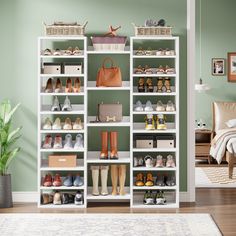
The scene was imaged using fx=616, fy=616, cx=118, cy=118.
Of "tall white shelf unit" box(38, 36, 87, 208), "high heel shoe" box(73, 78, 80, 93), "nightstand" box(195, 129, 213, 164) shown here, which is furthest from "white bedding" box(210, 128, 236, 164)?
"high heel shoe" box(73, 78, 80, 93)

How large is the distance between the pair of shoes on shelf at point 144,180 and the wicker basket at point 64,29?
167 centimetres

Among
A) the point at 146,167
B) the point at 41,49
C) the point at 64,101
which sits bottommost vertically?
the point at 146,167

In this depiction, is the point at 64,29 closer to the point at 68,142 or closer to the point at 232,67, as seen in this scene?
the point at 68,142

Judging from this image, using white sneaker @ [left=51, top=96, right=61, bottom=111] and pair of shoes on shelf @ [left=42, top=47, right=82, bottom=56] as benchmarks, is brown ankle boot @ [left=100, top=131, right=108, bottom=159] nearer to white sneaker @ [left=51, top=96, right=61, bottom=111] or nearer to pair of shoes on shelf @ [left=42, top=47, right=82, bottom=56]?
white sneaker @ [left=51, top=96, right=61, bottom=111]

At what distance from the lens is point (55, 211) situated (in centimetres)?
638

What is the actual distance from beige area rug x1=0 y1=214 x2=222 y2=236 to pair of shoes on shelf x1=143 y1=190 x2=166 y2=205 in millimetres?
451

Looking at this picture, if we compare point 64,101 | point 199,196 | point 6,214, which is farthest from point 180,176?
point 6,214

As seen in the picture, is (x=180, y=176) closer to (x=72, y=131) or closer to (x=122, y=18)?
(x=72, y=131)

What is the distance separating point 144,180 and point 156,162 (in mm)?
240

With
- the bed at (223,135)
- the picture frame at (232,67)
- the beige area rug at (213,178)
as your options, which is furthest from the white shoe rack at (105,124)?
the picture frame at (232,67)

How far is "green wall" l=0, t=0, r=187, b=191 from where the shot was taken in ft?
22.5

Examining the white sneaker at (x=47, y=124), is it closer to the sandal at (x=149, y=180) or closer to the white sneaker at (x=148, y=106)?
the white sneaker at (x=148, y=106)

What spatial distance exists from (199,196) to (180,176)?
0.51 m

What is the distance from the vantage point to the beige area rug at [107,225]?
5.36m
